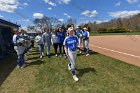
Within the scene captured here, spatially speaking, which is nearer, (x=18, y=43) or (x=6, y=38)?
(x=18, y=43)

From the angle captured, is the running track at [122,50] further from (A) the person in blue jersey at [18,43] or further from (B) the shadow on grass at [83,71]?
(A) the person in blue jersey at [18,43]

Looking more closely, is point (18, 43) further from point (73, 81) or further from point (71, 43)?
point (73, 81)

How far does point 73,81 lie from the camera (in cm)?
821

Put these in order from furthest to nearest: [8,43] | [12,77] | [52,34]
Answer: [8,43] < [52,34] < [12,77]

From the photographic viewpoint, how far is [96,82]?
7.94 meters

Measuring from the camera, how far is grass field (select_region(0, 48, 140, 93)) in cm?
739

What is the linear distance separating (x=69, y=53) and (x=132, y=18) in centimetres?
9223

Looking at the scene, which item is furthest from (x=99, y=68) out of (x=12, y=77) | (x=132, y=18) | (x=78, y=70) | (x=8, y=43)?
(x=132, y=18)

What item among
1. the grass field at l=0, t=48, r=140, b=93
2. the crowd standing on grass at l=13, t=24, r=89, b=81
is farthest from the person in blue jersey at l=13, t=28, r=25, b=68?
the grass field at l=0, t=48, r=140, b=93

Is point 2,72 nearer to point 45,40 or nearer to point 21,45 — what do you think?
point 21,45

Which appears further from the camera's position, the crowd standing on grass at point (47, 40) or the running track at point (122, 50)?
the running track at point (122, 50)

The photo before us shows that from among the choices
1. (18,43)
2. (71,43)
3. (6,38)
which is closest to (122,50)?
(18,43)

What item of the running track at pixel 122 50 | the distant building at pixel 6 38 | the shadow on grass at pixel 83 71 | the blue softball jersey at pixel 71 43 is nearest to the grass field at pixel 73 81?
the shadow on grass at pixel 83 71

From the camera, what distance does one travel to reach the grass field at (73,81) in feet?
24.3
